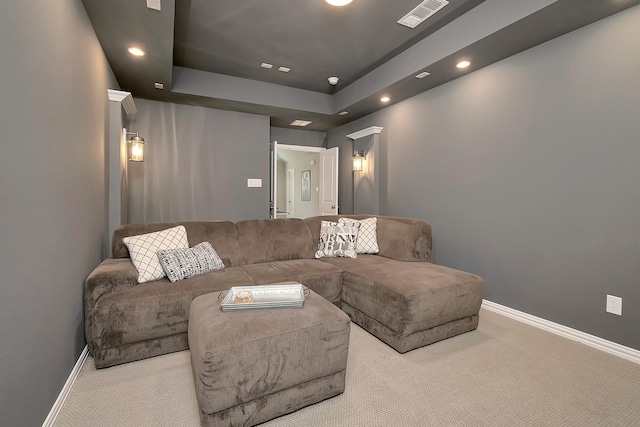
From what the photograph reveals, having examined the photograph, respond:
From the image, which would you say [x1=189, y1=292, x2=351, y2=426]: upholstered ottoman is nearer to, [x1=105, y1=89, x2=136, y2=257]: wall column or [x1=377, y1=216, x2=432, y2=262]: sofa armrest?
[x1=377, y1=216, x2=432, y2=262]: sofa armrest

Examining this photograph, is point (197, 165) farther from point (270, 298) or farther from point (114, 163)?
point (270, 298)

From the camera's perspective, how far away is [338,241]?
3252 mm

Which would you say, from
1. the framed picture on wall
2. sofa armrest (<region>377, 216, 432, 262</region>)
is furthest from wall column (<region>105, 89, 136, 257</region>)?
the framed picture on wall

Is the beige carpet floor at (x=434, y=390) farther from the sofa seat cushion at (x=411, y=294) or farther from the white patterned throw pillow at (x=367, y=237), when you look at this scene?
the white patterned throw pillow at (x=367, y=237)

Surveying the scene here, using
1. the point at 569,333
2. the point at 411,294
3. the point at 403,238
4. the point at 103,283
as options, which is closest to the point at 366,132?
the point at 403,238

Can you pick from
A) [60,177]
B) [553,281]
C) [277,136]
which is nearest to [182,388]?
[60,177]

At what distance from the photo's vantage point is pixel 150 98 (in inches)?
163

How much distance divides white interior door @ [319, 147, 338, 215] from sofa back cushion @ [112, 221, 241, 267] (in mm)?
2618

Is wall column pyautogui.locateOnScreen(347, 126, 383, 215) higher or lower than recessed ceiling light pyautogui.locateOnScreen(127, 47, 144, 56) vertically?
lower

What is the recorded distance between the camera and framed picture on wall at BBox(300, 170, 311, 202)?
7.78m

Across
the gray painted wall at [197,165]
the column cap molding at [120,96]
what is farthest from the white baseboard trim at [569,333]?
the column cap molding at [120,96]

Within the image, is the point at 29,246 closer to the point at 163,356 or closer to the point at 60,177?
the point at 60,177

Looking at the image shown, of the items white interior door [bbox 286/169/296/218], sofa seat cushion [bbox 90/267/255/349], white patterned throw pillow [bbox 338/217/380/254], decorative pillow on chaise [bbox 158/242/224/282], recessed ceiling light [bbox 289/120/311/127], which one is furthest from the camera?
white interior door [bbox 286/169/296/218]

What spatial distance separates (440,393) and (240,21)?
3.46m
